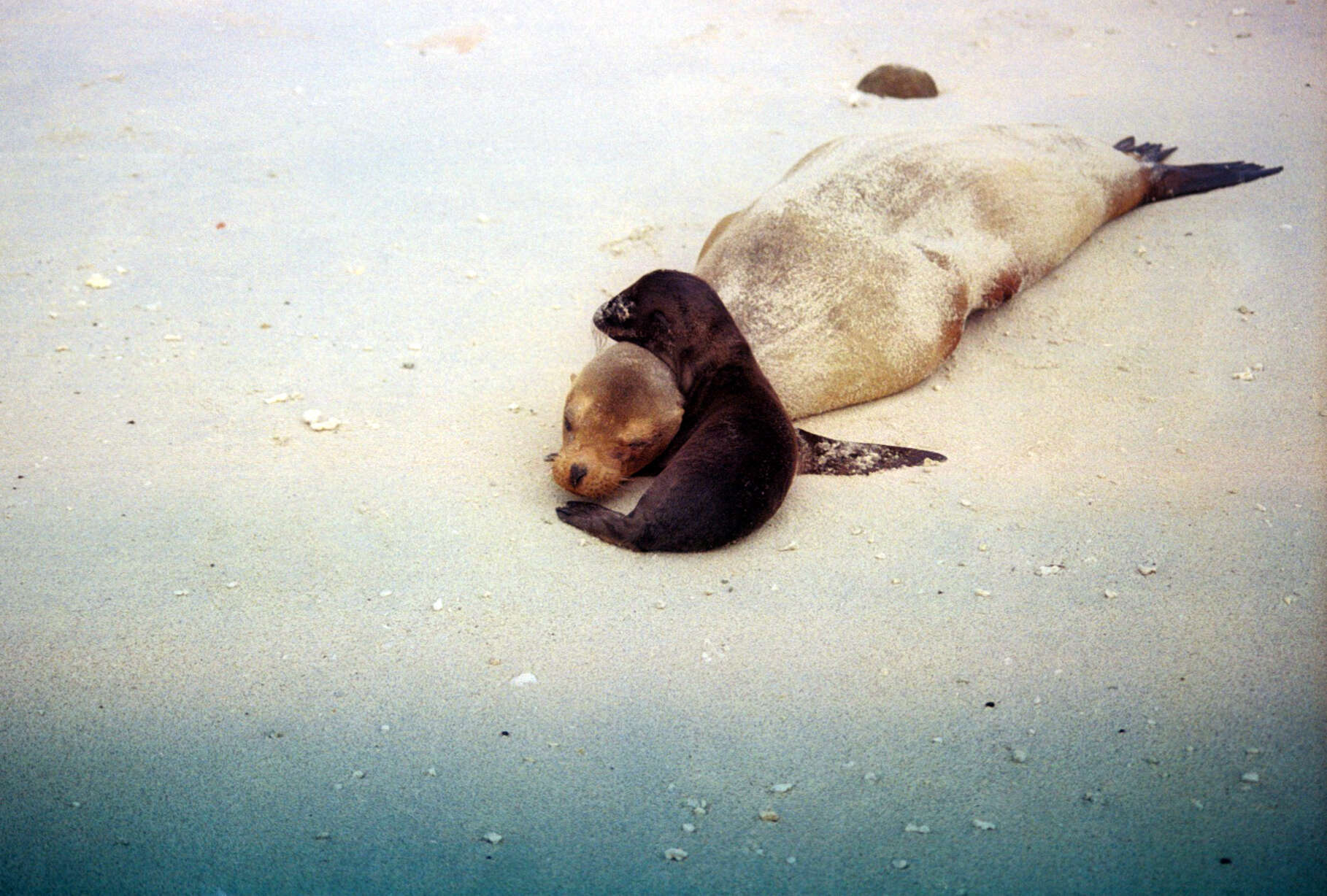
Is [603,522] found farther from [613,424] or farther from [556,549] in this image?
[613,424]

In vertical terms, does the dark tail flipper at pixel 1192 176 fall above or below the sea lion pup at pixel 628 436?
above

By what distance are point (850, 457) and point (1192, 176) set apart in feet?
10.0

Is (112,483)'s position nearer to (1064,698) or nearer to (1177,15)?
(1064,698)

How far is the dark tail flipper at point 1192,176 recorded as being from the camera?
16.4 ft

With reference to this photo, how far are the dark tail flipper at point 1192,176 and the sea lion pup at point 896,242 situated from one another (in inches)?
0.6

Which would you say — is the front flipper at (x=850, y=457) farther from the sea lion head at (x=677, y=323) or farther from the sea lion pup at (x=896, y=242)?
the sea lion head at (x=677, y=323)

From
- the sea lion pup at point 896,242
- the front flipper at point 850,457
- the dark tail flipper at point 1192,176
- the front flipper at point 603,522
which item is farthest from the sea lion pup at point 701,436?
the dark tail flipper at point 1192,176

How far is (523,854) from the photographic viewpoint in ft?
6.45

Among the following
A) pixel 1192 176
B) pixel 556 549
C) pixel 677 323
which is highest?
pixel 1192 176

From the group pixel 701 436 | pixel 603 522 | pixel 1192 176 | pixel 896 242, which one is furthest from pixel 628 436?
pixel 1192 176

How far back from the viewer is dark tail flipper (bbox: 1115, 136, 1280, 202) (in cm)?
501

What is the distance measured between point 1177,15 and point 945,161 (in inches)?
166

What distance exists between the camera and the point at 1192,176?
5090 millimetres

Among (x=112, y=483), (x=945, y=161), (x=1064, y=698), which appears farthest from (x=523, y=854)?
(x=945, y=161)
